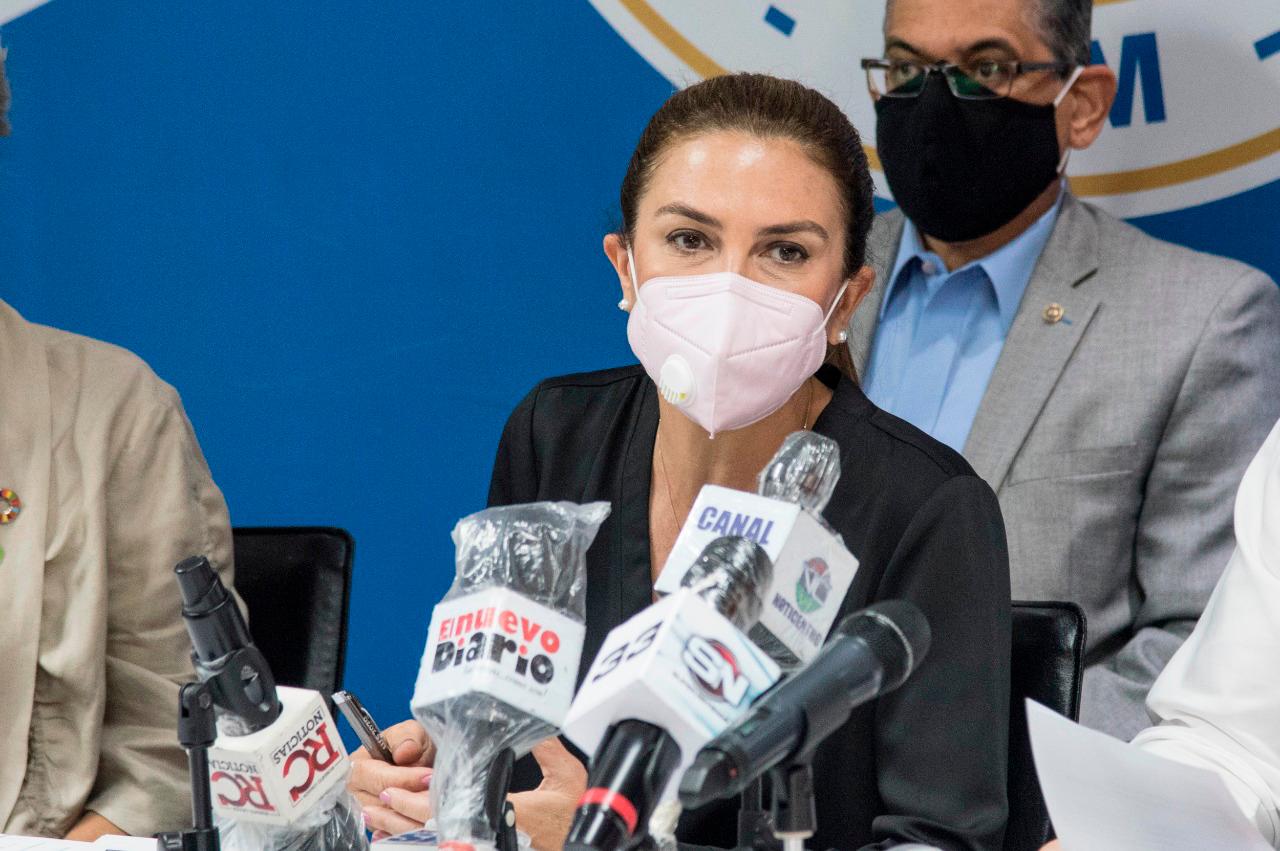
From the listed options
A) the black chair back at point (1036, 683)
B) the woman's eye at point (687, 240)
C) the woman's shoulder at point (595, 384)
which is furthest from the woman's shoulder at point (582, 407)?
the black chair back at point (1036, 683)

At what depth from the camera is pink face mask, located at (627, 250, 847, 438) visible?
185 centimetres

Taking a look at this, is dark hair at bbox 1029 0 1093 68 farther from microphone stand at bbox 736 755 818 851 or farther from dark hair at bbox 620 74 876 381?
microphone stand at bbox 736 755 818 851

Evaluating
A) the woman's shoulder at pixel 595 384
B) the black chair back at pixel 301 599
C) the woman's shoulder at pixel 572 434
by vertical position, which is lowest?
the black chair back at pixel 301 599

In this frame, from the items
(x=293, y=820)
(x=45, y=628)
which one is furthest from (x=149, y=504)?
(x=293, y=820)

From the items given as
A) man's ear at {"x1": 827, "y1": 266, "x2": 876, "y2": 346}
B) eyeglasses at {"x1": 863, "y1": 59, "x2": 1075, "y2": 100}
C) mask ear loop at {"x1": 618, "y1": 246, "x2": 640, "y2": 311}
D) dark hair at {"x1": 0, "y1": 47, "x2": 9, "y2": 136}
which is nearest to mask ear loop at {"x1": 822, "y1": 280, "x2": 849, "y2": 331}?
man's ear at {"x1": 827, "y1": 266, "x2": 876, "y2": 346}

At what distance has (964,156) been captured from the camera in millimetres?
2744

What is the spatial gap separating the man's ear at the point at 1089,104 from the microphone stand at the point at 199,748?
2114mm

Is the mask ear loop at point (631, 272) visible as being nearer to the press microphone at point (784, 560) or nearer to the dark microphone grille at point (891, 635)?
the press microphone at point (784, 560)

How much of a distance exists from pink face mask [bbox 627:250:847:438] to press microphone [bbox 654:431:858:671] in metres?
0.67

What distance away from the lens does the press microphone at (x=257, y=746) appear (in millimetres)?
1131

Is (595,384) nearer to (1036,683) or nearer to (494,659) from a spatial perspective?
(1036,683)

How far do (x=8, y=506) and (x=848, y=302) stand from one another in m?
1.13

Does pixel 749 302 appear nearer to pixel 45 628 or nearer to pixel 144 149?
pixel 45 628

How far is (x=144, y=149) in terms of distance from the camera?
137 inches
